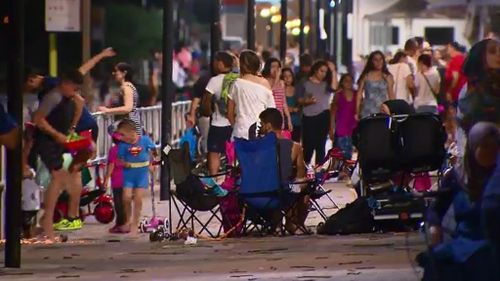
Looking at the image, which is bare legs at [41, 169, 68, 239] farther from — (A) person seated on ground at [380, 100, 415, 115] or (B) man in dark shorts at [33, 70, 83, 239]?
(A) person seated on ground at [380, 100, 415, 115]

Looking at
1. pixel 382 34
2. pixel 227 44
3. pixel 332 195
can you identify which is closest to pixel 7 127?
pixel 332 195

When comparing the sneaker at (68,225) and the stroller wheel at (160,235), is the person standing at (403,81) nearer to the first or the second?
the sneaker at (68,225)

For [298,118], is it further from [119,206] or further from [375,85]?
[119,206]

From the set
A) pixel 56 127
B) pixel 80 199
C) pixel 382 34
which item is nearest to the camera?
pixel 56 127

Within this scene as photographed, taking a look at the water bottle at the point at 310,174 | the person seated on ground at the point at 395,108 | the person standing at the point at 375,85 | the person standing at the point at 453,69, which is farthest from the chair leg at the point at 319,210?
the person standing at the point at 453,69

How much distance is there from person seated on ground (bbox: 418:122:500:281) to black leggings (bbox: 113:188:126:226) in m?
8.01

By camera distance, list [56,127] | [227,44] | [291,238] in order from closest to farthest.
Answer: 1. [291,238]
2. [56,127]
3. [227,44]

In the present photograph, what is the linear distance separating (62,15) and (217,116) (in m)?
4.60

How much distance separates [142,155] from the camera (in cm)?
1611

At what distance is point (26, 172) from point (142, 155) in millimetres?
1208

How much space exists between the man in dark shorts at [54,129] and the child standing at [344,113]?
673 centimetres

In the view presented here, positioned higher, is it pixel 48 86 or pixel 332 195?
pixel 48 86

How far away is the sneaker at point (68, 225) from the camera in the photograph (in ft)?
54.4

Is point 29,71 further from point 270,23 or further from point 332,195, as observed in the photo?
point 270,23
